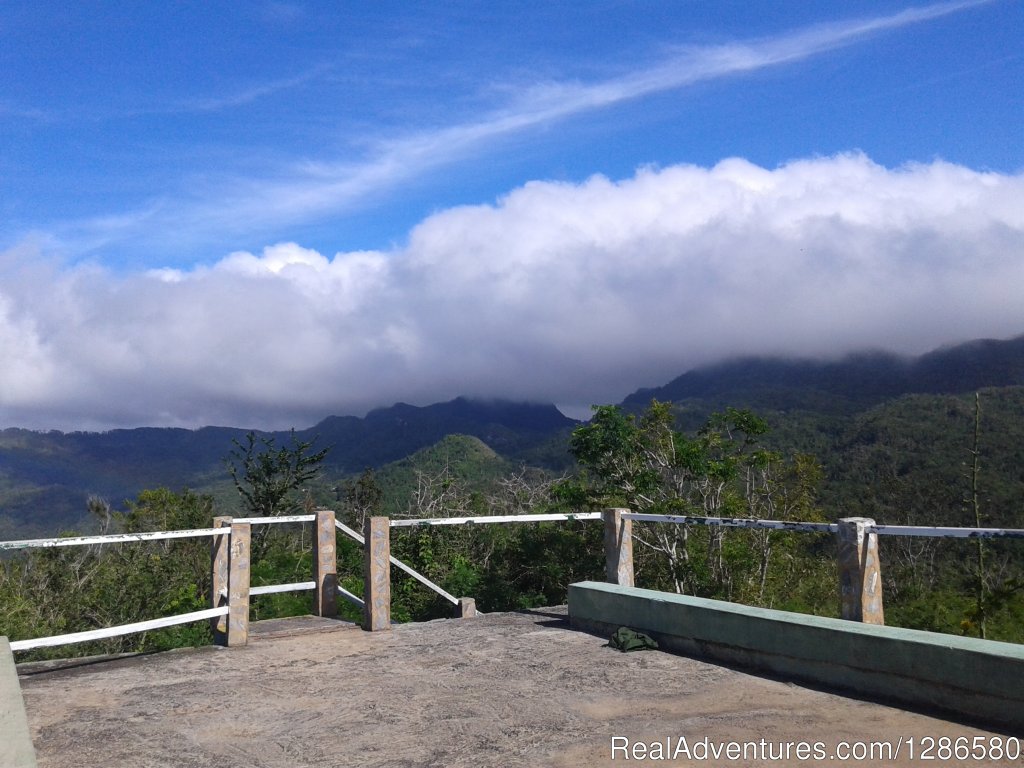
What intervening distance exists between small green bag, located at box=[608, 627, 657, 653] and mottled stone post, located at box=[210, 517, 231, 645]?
2918mm

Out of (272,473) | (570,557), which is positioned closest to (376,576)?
(570,557)

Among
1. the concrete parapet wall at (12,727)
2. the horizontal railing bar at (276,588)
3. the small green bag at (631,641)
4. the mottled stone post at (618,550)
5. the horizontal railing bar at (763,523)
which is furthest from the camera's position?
the mottled stone post at (618,550)

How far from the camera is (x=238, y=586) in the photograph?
664cm

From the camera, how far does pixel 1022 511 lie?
34.1 m

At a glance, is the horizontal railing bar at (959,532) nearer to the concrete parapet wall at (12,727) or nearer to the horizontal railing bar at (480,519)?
the horizontal railing bar at (480,519)

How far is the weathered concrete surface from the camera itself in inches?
164

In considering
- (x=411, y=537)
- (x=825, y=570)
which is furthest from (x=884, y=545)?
(x=411, y=537)

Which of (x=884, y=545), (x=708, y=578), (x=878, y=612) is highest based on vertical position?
(x=878, y=612)

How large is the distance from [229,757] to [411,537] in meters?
6.96

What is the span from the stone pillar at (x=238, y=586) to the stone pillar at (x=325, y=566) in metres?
1.11

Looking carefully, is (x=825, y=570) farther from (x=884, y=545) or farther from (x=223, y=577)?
(x=884, y=545)

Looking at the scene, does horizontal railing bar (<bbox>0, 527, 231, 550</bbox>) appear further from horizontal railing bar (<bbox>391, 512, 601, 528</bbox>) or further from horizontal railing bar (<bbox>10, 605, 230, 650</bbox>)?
horizontal railing bar (<bbox>391, 512, 601, 528</bbox>)

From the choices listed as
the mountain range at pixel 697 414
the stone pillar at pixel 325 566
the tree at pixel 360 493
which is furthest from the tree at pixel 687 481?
the mountain range at pixel 697 414

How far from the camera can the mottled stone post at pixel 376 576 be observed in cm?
727
